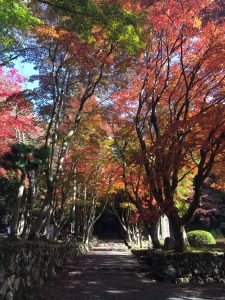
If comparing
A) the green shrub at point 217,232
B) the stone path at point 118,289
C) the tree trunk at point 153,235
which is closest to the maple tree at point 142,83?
the stone path at point 118,289

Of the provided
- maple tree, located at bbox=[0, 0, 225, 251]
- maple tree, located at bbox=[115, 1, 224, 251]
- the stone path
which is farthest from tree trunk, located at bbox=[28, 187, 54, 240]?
maple tree, located at bbox=[115, 1, 224, 251]

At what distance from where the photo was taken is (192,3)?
10922 millimetres

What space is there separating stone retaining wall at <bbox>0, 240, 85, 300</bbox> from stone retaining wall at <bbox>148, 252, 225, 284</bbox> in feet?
12.7

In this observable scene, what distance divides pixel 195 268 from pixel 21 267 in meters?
5.92

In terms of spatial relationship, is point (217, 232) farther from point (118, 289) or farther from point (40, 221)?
point (40, 221)

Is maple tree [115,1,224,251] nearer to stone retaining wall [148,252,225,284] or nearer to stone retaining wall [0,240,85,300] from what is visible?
stone retaining wall [148,252,225,284]

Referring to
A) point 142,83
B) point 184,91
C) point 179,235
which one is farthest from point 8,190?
point 184,91

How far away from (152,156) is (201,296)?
18.5ft

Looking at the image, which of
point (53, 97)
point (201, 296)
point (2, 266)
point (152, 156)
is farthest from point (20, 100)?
point (201, 296)

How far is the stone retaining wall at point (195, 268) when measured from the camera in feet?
35.0

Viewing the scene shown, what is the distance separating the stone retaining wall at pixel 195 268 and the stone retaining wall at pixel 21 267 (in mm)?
3875

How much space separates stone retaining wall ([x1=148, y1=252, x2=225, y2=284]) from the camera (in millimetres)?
10672

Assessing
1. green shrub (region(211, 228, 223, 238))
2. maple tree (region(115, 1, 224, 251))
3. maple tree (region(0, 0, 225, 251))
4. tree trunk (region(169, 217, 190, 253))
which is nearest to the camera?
maple tree (region(0, 0, 225, 251))

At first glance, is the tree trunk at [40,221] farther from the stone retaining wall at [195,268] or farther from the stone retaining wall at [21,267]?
the stone retaining wall at [195,268]
